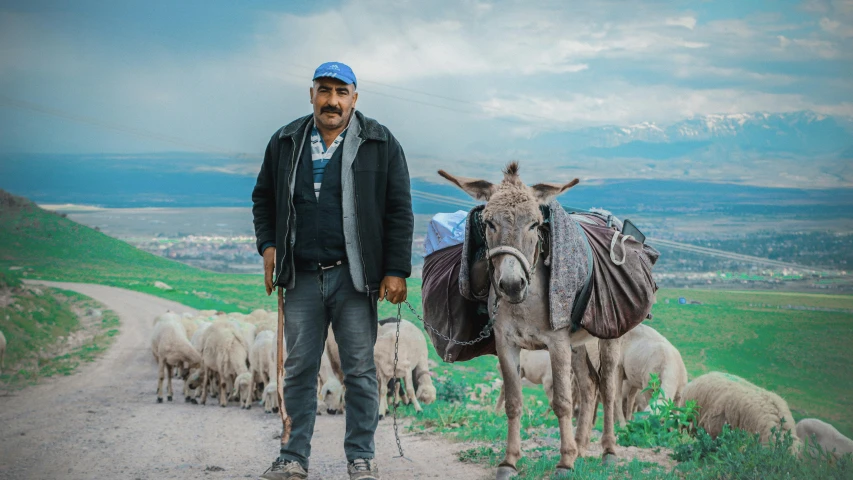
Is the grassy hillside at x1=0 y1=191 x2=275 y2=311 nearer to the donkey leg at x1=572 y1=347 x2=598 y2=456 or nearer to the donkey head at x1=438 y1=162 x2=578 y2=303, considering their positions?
the donkey leg at x1=572 y1=347 x2=598 y2=456

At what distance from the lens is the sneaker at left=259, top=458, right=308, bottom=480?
4969 mm

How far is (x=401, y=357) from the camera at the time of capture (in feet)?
37.8

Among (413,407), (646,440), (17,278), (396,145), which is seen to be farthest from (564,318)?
(17,278)

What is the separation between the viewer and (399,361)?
1138 cm

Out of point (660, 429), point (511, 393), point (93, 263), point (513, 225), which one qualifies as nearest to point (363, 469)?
point (511, 393)

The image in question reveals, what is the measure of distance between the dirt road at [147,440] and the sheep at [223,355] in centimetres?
45

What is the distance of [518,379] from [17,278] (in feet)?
48.4

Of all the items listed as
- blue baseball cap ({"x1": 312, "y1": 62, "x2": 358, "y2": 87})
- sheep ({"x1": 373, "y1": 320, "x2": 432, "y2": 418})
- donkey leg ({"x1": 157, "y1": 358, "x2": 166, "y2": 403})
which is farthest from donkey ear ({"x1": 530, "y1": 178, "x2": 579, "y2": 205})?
donkey leg ({"x1": 157, "y1": 358, "x2": 166, "y2": 403})

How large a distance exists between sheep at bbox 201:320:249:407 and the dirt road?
0.45 metres

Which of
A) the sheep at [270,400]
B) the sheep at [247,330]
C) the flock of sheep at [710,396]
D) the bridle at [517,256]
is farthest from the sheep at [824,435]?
the sheep at [247,330]

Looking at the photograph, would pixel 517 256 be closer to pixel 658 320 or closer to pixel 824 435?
pixel 824 435

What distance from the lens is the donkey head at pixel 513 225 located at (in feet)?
17.1

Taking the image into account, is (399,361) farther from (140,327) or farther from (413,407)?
(140,327)

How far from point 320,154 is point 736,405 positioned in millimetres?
5577
